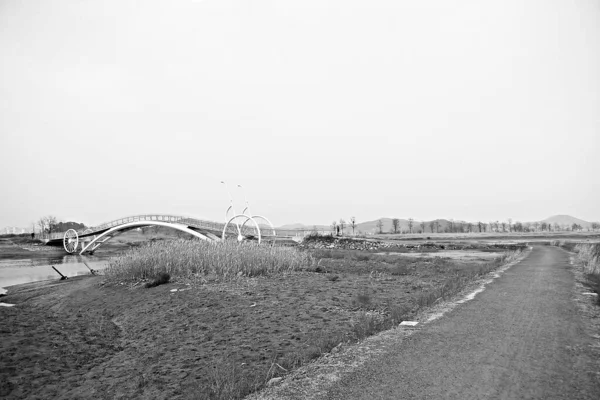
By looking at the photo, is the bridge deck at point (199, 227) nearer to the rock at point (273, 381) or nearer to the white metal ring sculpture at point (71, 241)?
the white metal ring sculpture at point (71, 241)

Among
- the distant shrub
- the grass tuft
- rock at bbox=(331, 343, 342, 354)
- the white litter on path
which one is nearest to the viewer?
rock at bbox=(331, 343, 342, 354)

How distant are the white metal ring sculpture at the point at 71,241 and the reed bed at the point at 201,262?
7929cm

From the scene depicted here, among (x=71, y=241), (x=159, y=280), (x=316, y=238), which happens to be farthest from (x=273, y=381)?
(x=71, y=241)

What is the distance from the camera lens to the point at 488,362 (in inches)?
206

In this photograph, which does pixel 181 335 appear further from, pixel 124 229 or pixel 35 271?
pixel 124 229

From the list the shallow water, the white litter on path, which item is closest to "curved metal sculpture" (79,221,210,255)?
the shallow water

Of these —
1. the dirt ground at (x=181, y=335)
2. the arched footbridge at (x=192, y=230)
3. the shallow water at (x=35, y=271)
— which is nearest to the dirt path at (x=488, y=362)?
the dirt ground at (x=181, y=335)

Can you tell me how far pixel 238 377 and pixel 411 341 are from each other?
304 cm

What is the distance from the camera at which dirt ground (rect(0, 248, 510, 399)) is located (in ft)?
22.6

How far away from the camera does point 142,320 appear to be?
1224 centimetres

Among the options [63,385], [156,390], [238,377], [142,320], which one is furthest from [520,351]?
[142,320]

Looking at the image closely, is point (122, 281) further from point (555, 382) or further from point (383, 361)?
point (555, 382)

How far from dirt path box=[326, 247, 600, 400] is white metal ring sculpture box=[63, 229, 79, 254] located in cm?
9730

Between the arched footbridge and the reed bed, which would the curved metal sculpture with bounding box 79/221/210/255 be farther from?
the reed bed
